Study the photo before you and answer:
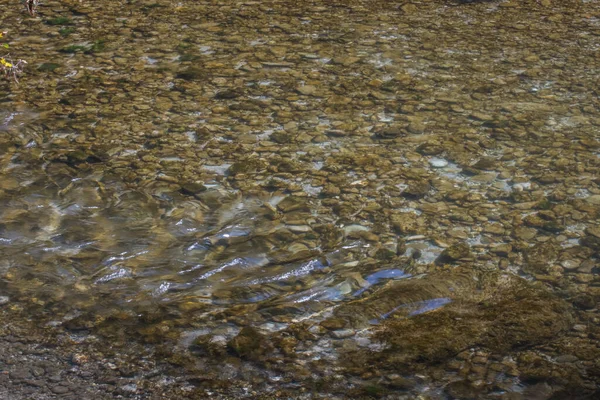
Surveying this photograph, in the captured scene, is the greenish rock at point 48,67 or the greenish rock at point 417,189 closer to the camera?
the greenish rock at point 417,189

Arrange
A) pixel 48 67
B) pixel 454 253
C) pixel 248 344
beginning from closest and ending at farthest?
pixel 248 344
pixel 454 253
pixel 48 67

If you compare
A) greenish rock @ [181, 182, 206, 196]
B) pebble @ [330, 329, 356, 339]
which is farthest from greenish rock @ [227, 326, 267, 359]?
greenish rock @ [181, 182, 206, 196]

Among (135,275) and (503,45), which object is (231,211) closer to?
(135,275)

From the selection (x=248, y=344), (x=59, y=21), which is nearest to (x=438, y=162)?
(x=248, y=344)

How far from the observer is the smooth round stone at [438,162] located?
16.8 ft

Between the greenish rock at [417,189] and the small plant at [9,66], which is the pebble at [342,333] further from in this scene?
the small plant at [9,66]

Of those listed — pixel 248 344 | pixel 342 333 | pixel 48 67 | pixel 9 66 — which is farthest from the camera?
pixel 48 67

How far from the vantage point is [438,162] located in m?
5.16

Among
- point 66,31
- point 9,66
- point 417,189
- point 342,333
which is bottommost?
point 342,333

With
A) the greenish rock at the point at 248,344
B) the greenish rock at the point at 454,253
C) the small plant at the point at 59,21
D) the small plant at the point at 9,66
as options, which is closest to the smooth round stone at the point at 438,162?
the greenish rock at the point at 454,253

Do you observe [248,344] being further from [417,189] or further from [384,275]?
[417,189]

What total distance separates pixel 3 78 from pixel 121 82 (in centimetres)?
108

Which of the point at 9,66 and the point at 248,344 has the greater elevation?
the point at 9,66

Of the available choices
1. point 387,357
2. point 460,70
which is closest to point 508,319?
point 387,357
